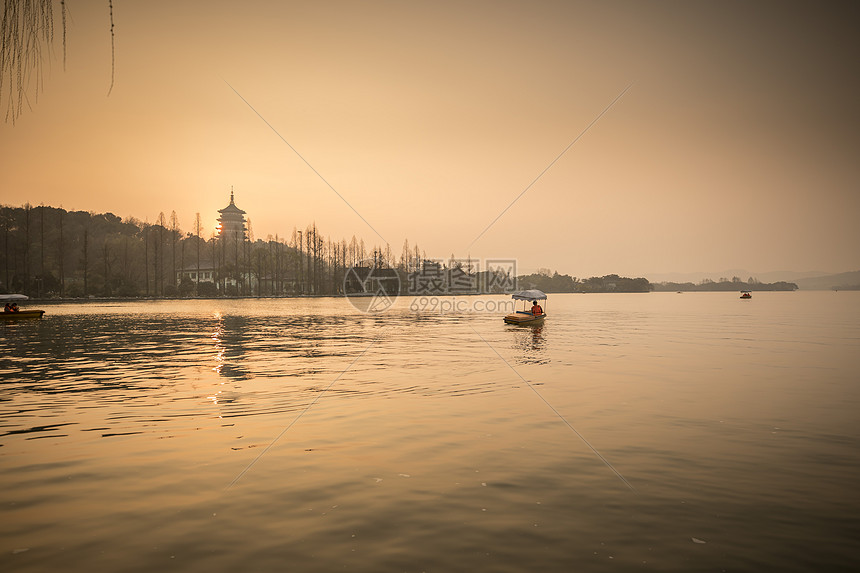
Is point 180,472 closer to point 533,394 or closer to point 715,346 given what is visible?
point 533,394

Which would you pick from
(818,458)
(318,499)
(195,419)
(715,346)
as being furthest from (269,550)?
(715,346)

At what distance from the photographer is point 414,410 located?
16.5m

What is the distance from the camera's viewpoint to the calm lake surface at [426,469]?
7.24 metres

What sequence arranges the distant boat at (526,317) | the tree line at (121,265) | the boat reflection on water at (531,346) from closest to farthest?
1. the boat reflection on water at (531,346)
2. the distant boat at (526,317)
3. the tree line at (121,265)

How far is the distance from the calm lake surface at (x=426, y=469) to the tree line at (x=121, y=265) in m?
117

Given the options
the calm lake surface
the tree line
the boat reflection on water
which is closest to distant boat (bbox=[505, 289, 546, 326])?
the boat reflection on water

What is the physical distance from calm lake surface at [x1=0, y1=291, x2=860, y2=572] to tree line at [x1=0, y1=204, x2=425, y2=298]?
383 feet

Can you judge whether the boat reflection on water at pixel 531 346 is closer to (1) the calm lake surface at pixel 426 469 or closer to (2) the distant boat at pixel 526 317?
(2) the distant boat at pixel 526 317

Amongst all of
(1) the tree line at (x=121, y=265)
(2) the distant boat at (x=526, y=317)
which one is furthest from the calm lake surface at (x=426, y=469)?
(1) the tree line at (x=121, y=265)

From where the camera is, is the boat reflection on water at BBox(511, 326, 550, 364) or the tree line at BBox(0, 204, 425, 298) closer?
the boat reflection on water at BBox(511, 326, 550, 364)

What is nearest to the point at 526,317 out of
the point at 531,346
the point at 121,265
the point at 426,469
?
the point at 531,346

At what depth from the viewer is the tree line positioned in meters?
125

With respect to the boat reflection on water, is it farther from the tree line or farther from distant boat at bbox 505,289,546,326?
the tree line

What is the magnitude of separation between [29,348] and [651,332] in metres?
46.2
